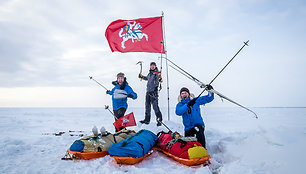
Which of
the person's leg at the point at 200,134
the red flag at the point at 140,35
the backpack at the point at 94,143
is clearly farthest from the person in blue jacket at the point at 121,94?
the person's leg at the point at 200,134

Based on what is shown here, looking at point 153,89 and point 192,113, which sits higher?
point 153,89

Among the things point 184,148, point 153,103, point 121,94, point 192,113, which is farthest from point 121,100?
point 184,148

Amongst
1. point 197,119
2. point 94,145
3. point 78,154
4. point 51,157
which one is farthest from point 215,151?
point 51,157

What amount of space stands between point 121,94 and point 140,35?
2809 millimetres

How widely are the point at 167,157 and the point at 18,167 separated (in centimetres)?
258

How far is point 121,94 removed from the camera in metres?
5.21

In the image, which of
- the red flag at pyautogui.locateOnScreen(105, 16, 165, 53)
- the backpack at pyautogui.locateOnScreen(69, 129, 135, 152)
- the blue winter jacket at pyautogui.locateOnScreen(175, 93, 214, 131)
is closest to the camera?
the backpack at pyautogui.locateOnScreen(69, 129, 135, 152)

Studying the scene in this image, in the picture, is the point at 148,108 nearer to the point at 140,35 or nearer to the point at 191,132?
the point at 191,132

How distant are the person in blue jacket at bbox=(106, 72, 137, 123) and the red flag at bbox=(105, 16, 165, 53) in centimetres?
192

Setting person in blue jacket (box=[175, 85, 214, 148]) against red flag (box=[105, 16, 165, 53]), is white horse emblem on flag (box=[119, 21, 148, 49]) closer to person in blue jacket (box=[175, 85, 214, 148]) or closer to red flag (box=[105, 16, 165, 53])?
red flag (box=[105, 16, 165, 53])

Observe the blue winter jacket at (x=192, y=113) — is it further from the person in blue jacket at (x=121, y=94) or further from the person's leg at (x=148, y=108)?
the person's leg at (x=148, y=108)

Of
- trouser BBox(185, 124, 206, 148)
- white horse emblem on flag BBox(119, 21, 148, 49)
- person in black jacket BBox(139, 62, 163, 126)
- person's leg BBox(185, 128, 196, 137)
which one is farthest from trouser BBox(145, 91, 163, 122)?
trouser BBox(185, 124, 206, 148)

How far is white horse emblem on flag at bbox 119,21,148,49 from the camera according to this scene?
679cm

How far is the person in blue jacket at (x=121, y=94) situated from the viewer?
522cm
